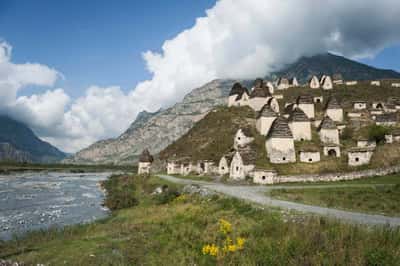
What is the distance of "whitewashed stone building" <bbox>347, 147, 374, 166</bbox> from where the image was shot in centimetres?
3512

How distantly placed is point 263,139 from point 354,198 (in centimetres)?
2810

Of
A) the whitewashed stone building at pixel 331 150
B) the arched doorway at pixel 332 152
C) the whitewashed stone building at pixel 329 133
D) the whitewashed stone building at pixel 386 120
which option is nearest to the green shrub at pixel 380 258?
the whitewashed stone building at pixel 331 150

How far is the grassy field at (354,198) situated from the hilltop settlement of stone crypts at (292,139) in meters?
9.90

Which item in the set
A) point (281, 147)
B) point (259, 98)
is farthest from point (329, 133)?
point (259, 98)

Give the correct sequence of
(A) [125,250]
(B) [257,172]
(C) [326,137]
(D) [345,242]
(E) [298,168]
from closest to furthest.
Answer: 1. (D) [345,242]
2. (A) [125,250]
3. (B) [257,172]
4. (E) [298,168]
5. (C) [326,137]

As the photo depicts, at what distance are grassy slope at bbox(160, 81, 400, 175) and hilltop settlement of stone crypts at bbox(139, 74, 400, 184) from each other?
104cm

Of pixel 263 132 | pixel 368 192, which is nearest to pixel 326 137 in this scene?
pixel 263 132

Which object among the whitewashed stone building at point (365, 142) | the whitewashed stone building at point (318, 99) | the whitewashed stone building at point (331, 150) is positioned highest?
the whitewashed stone building at point (318, 99)

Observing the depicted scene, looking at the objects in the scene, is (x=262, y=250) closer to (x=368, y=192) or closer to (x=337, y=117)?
(x=368, y=192)

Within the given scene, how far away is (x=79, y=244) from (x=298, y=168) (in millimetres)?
27138

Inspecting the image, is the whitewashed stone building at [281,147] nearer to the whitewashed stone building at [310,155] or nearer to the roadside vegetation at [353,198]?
the whitewashed stone building at [310,155]

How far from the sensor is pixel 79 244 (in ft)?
53.2

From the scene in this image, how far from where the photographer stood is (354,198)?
20438 mm

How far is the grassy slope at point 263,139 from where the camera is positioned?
35.4 m
